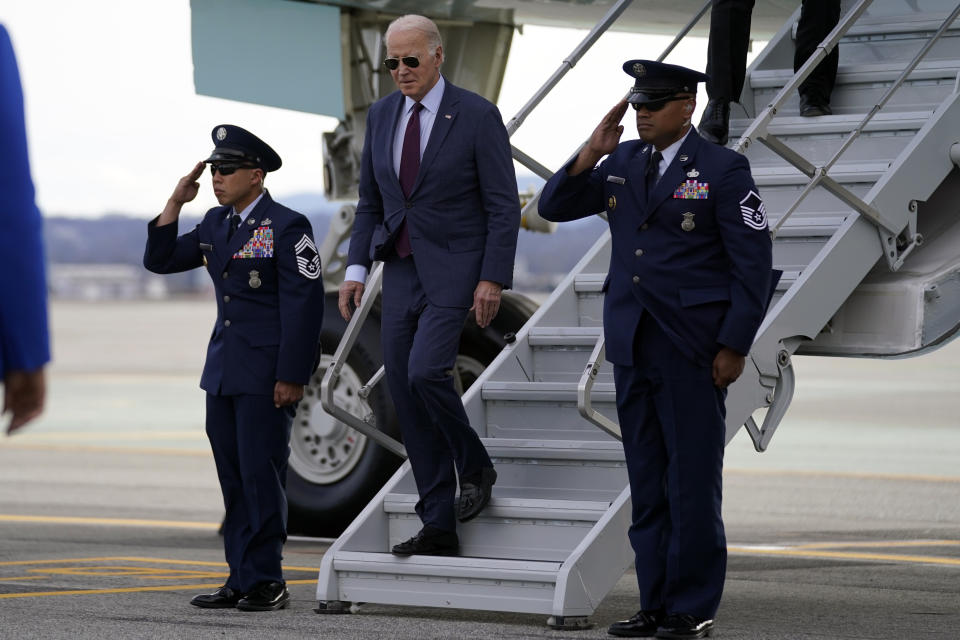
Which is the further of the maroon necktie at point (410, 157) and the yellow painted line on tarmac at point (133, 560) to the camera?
the yellow painted line on tarmac at point (133, 560)

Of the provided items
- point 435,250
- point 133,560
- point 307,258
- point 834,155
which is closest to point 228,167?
point 307,258

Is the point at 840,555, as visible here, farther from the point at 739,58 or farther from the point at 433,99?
the point at 433,99

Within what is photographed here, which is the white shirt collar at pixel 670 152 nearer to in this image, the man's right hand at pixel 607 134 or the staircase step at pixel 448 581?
the man's right hand at pixel 607 134

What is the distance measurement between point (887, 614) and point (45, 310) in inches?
180

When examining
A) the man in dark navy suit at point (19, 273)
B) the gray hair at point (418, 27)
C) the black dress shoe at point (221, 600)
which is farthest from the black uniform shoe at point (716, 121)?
the man in dark navy suit at point (19, 273)

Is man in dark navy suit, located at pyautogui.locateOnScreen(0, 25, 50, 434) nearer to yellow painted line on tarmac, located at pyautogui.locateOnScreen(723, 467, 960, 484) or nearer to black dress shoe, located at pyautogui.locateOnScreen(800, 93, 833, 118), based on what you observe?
black dress shoe, located at pyautogui.locateOnScreen(800, 93, 833, 118)

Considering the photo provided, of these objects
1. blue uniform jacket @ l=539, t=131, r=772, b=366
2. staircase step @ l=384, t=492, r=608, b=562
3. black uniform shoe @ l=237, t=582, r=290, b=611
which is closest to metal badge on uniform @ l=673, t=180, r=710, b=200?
blue uniform jacket @ l=539, t=131, r=772, b=366

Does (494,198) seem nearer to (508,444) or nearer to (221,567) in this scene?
(508,444)

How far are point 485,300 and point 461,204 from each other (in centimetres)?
40

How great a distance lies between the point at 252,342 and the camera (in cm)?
632

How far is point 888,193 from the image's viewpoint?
653 centimetres

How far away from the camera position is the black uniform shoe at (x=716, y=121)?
21.8ft

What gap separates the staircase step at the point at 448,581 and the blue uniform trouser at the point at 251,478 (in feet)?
1.06

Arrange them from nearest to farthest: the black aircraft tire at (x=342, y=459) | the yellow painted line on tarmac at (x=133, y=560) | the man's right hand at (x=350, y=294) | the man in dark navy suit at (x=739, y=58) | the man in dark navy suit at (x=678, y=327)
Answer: the man in dark navy suit at (x=678, y=327) < the man's right hand at (x=350, y=294) < the man in dark navy suit at (x=739, y=58) < the yellow painted line on tarmac at (x=133, y=560) < the black aircraft tire at (x=342, y=459)
